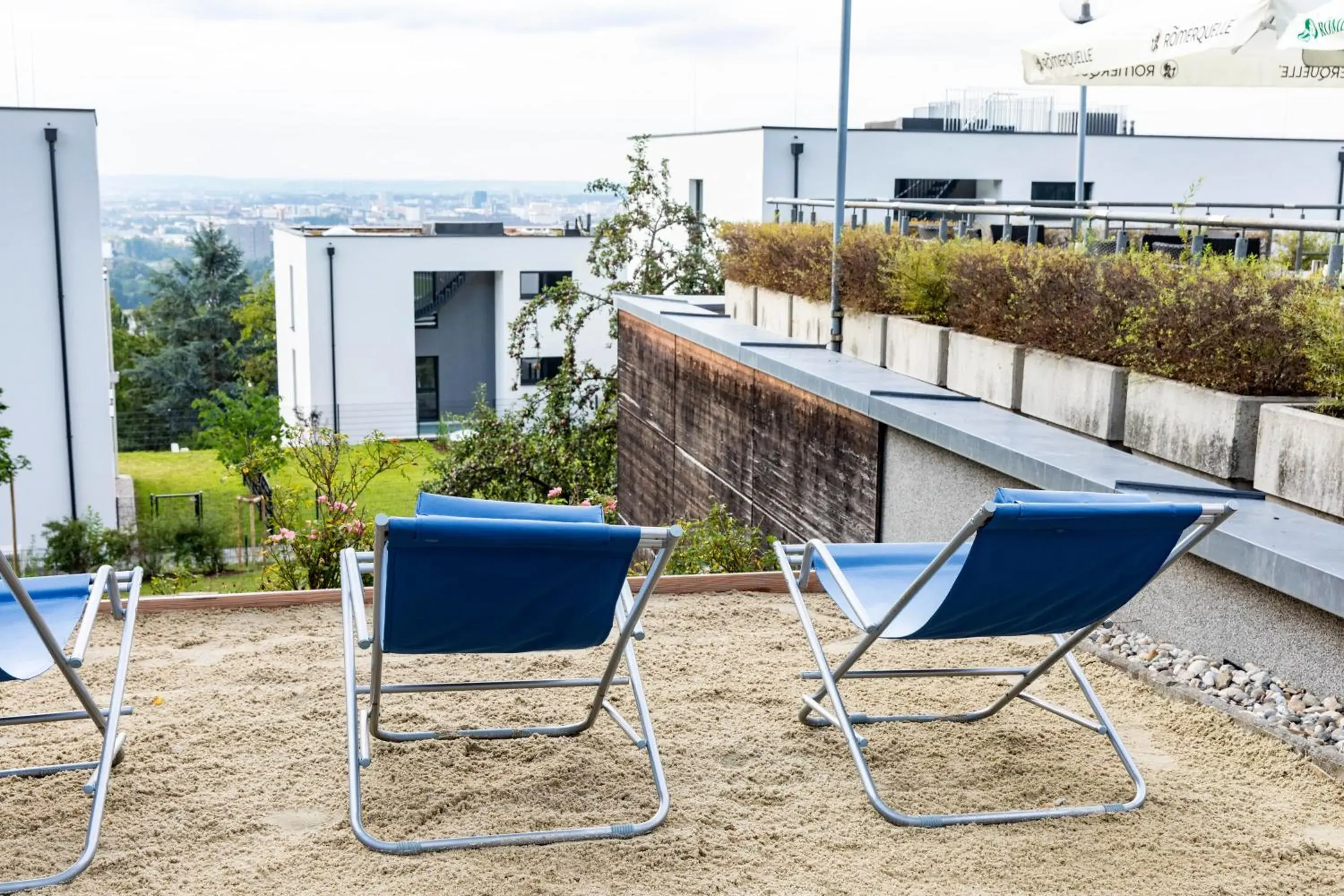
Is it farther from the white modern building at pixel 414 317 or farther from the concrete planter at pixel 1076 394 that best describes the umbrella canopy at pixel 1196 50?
the white modern building at pixel 414 317

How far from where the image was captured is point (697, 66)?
25781 millimetres

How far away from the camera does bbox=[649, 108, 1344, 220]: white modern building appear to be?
23391 millimetres

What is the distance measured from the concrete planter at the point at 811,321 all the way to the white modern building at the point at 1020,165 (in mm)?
13225

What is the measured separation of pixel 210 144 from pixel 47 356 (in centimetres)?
7064

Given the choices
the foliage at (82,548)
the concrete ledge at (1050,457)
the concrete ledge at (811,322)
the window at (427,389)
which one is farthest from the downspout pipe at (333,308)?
the concrete ledge at (1050,457)

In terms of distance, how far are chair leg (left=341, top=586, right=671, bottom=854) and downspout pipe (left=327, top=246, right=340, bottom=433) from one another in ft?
109

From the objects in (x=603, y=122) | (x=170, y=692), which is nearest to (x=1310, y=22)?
(x=170, y=692)

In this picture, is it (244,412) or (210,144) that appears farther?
(210,144)

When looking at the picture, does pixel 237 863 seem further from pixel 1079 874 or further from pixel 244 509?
pixel 244 509

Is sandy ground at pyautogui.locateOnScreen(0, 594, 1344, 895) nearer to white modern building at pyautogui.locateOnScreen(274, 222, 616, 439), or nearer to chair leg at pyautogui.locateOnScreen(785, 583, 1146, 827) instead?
chair leg at pyautogui.locateOnScreen(785, 583, 1146, 827)

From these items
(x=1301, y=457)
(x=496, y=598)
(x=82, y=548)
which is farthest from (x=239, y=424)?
(x=496, y=598)

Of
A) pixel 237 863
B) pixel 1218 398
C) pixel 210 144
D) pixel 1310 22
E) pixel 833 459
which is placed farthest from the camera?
pixel 210 144

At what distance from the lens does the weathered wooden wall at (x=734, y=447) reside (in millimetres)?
6797

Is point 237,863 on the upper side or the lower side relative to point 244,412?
upper
